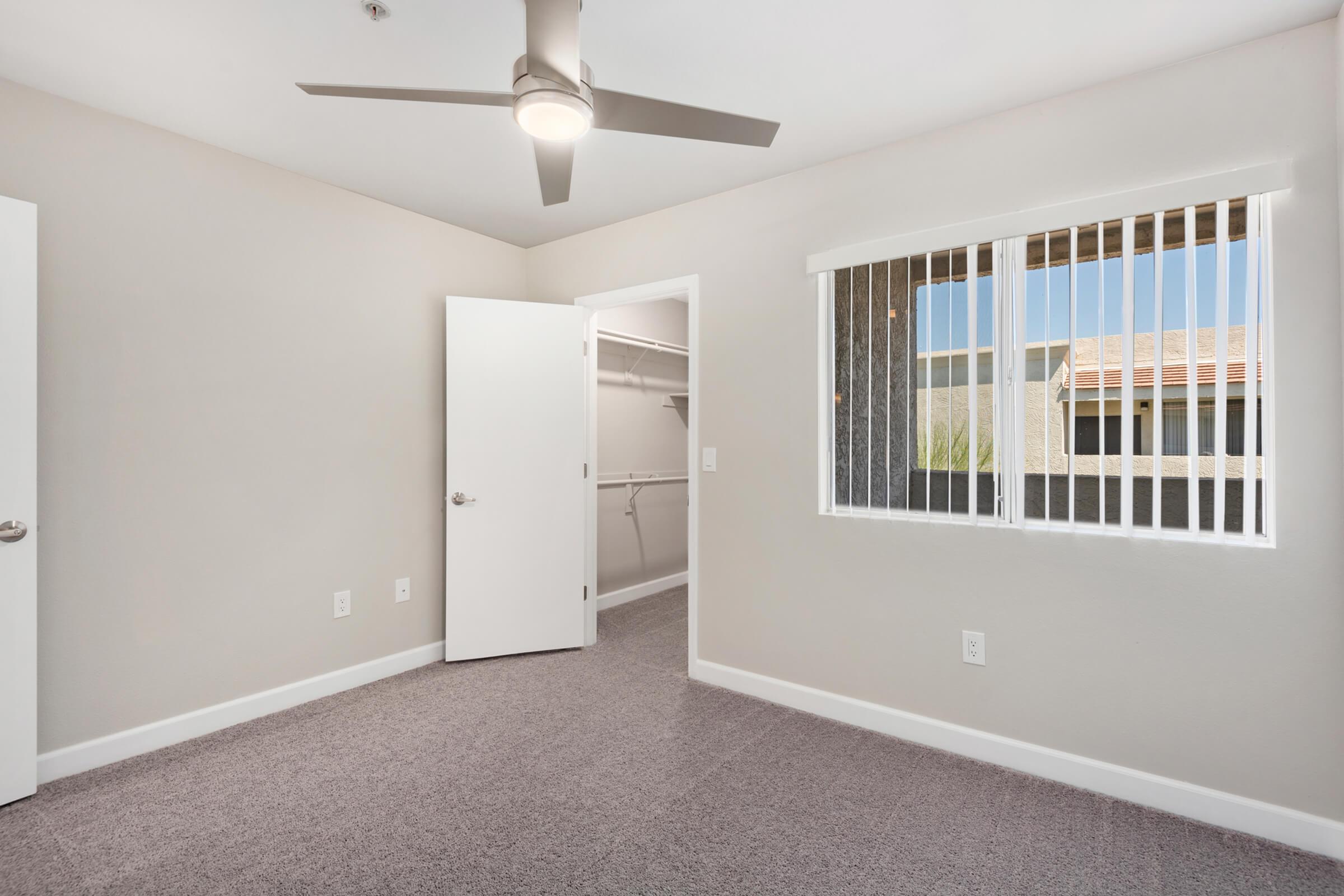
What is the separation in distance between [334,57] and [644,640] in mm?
3135

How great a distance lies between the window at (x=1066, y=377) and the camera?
2027 mm

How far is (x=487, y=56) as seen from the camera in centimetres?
203

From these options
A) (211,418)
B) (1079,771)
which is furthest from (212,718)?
(1079,771)

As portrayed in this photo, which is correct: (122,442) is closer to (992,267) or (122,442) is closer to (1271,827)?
(992,267)

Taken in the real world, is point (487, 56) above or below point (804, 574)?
above

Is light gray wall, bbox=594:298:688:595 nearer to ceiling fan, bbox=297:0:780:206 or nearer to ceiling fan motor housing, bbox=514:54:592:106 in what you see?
ceiling fan, bbox=297:0:780:206

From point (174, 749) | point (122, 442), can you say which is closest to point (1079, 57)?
point (122, 442)

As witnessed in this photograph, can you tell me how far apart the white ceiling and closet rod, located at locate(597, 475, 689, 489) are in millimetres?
2352

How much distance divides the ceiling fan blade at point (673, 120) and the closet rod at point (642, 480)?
9.15 feet

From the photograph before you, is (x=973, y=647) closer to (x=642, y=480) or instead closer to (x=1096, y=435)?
(x=1096, y=435)

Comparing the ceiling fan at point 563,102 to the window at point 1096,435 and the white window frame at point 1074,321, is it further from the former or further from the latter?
the window at point 1096,435

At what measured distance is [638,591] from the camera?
15.9 feet

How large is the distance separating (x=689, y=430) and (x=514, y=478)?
1.02 metres

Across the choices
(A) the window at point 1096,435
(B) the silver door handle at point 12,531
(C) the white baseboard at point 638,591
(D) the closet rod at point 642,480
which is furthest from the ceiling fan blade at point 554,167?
(C) the white baseboard at point 638,591
